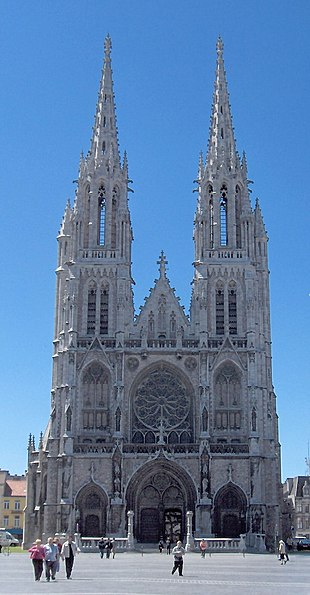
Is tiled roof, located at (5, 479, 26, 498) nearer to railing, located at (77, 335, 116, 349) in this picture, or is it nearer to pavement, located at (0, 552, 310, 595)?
railing, located at (77, 335, 116, 349)

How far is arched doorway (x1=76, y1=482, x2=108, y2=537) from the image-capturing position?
56.0 metres

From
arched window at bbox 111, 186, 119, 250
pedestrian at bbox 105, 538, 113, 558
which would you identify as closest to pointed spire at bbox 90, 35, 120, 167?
arched window at bbox 111, 186, 119, 250

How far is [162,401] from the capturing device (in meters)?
58.6

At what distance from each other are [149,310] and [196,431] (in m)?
9.14

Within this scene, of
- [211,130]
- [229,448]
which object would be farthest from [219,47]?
[229,448]

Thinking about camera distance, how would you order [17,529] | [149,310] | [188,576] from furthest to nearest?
1. [17,529]
2. [149,310]
3. [188,576]

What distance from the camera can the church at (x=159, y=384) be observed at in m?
56.1

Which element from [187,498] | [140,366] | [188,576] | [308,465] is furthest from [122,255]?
[308,465]

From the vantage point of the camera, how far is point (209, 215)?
63656 millimetres

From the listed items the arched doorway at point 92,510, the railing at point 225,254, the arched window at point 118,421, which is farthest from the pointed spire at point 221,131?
the arched doorway at point 92,510

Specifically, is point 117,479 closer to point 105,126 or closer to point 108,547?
point 108,547

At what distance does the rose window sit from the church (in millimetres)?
72

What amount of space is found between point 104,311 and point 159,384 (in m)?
6.53

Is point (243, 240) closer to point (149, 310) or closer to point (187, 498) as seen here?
point (149, 310)
